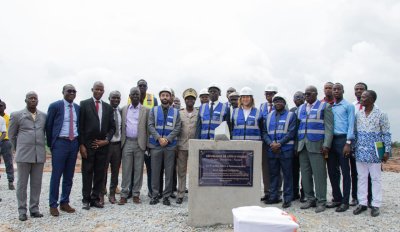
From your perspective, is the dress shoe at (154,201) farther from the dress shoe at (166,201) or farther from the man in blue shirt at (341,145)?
the man in blue shirt at (341,145)

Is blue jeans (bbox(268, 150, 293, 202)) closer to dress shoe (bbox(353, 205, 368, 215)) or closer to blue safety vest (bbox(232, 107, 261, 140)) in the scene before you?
blue safety vest (bbox(232, 107, 261, 140))

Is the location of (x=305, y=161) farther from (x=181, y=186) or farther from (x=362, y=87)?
(x=181, y=186)

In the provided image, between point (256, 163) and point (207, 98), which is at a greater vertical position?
point (207, 98)

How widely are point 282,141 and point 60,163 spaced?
170 inches

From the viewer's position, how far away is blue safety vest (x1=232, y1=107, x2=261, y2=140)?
7.54 metres

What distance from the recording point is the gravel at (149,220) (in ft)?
19.5

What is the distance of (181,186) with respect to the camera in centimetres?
800

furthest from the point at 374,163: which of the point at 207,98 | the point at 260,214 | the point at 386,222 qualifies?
the point at 260,214

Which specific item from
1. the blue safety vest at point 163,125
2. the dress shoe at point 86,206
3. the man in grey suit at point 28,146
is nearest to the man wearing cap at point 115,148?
the dress shoe at point 86,206

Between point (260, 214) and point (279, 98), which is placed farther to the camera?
point (279, 98)

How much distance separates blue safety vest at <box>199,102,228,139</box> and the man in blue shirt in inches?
88.7

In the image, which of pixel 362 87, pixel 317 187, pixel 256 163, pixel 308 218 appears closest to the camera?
pixel 256 163

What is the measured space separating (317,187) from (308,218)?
100 centimetres

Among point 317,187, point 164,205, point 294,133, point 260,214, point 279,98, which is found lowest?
point 164,205
